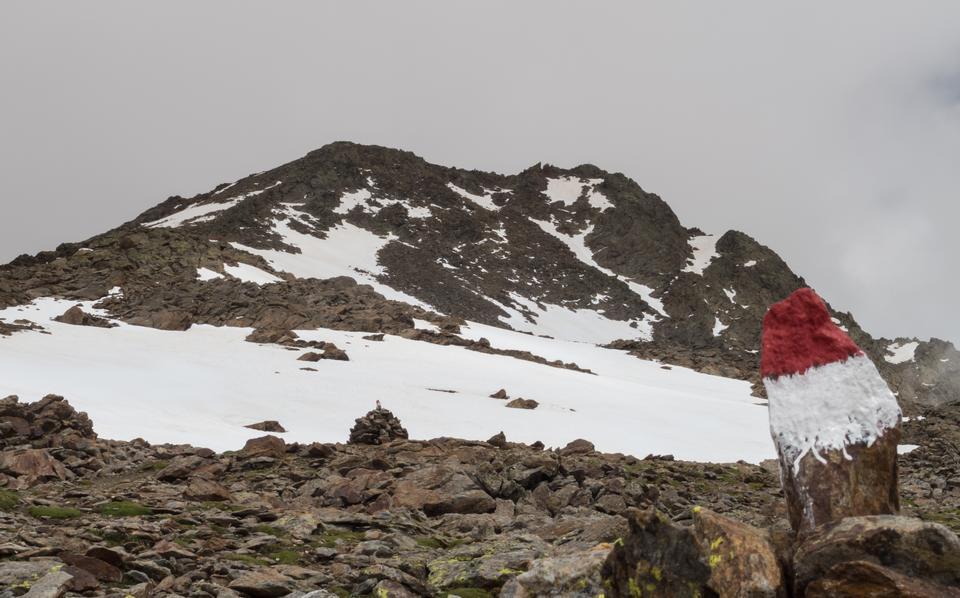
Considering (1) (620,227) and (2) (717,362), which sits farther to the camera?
(1) (620,227)

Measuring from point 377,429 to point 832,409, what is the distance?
51.5ft

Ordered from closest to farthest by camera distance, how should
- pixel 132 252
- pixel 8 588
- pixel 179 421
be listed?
pixel 8 588
pixel 179 421
pixel 132 252

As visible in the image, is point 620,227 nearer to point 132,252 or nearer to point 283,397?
point 132,252

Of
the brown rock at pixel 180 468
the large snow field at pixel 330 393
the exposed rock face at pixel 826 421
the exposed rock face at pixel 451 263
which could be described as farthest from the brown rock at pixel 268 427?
the exposed rock face at pixel 826 421

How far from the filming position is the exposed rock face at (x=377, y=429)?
20.8 meters

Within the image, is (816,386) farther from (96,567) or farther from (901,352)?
(901,352)

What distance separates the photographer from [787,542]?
6297 mm

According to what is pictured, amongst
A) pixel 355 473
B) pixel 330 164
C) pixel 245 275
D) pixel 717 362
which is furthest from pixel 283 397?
pixel 330 164

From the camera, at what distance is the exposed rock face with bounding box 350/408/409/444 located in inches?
821

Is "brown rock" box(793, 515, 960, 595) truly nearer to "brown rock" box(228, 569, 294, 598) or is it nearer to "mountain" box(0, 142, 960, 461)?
"brown rock" box(228, 569, 294, 598)

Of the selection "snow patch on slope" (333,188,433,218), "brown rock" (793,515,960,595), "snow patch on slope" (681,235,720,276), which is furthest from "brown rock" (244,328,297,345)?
"snow patch on slope" (681,235,720,276)

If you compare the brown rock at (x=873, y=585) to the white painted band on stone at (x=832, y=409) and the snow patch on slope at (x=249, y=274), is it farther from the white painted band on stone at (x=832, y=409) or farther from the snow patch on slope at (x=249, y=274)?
the snow patch on slope at (x=249, y=274)

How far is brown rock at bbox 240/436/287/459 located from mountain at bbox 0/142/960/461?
198 cm

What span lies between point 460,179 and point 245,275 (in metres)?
99.9
